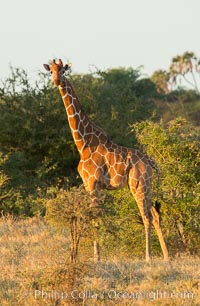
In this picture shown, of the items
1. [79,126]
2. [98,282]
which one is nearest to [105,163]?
[79,126]

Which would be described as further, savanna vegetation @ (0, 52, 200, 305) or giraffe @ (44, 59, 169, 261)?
giraffe @ (44, 59, 169, 261)

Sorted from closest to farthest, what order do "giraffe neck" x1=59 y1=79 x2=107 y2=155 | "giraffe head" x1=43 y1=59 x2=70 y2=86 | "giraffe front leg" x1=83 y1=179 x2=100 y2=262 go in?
1. "giraffe front leg" x1=83 y1=179 x2=100 y2=262
2. "giraffe head" x1=43 y1=59 x2=70 y2=86
3. "giraffe neck" x1=59 y1=79 x2=107 y2=155

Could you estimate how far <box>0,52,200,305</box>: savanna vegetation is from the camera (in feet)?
29.7

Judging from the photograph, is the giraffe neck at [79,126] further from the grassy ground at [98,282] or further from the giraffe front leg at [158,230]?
the grassy ground at [98,282]

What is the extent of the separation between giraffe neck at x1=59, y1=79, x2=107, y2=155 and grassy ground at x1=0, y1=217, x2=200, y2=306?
5.97 feet

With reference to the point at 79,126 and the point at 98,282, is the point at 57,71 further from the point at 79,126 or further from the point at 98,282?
the point at 98,282

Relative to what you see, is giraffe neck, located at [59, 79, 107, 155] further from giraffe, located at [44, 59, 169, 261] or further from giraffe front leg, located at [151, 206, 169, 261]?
giraffe front leg, located at [151, 206, 169, 261]

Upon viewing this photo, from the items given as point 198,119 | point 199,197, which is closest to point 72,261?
point 199,197

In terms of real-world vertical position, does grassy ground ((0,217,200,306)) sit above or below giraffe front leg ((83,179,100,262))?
below

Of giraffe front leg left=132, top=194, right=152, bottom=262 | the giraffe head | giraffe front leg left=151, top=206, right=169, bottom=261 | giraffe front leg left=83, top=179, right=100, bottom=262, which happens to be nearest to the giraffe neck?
the giraffe head

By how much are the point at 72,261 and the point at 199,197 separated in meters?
3.85

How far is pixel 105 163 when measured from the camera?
37.2 feet

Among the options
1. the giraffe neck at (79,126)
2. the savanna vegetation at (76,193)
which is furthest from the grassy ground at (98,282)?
the giraffe neck at (79,126)

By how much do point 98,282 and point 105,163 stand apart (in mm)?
2856
